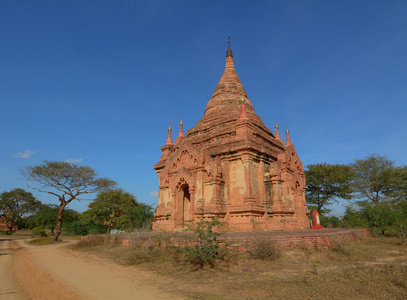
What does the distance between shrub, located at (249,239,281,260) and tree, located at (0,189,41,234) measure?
177 ft

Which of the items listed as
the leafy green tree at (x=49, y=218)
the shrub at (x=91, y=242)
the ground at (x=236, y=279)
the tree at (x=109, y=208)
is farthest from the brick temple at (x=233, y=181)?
the leafy green tree at (x=49, y=218)

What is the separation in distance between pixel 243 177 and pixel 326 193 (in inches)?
861

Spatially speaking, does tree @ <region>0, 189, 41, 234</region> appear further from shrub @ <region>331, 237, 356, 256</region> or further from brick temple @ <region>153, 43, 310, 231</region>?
shrub @ <region>331, 237, 356, 256</region>

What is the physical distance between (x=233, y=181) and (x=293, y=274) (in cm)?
792

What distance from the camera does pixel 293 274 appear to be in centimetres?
610

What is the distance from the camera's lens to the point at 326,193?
30.7 meters

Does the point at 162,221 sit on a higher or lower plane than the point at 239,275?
higher

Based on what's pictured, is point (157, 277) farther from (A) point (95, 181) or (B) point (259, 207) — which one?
(A) point (95, 181)

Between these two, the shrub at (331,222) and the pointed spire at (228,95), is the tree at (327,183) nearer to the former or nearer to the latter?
the shrub at (331,222)

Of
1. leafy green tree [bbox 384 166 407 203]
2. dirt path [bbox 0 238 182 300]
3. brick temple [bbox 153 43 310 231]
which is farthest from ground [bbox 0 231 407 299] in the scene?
leafy green tree [bbox 384 166 407 203]

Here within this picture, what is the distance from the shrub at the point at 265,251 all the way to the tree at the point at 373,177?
1039 inches

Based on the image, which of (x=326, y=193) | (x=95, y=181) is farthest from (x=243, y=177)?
(x=326, y=193)

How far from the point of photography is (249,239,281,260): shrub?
7.48m

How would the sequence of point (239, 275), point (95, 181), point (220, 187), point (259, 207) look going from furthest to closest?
point (95, 181)
point (220, 187)
point (259, 207)
point (239, 275)
